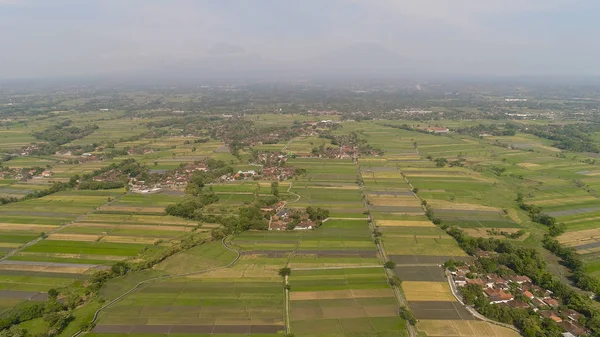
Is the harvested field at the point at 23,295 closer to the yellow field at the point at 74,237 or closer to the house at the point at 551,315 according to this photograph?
the yellow field at the point at 74,237

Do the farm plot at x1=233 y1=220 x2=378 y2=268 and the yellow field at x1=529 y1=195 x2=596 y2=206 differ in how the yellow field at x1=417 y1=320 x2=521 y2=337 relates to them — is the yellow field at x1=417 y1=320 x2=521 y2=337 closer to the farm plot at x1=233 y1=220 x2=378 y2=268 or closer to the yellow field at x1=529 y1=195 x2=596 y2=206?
the farm plot at x1=233 y1=220 x2=378 y2=268

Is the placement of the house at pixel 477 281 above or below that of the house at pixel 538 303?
above

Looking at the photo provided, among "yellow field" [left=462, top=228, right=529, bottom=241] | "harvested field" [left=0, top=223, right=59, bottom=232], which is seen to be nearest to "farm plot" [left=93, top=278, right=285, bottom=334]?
"harvested field" [left=0, top=223, right=59, bottom=232]

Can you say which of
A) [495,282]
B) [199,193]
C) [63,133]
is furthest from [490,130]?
[63,133]

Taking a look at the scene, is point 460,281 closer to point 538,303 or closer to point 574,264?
point 538,303

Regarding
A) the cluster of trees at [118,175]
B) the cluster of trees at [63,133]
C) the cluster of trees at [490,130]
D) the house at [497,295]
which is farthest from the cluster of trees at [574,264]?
the cluster of trees at [63,133]

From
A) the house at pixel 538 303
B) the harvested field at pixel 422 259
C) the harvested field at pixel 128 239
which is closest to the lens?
the house at pixel 538 303

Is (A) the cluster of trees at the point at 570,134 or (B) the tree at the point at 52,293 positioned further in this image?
(A) the cluster of trees at the point at 570,134

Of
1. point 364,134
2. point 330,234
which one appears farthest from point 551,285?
point 364,134
